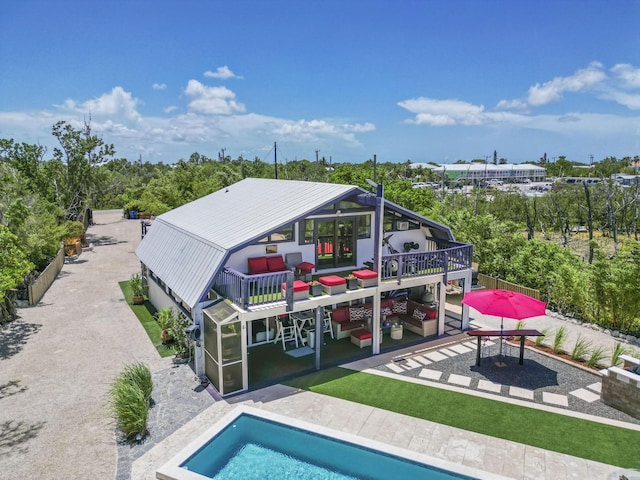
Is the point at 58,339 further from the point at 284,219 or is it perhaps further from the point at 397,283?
the point at 397,283

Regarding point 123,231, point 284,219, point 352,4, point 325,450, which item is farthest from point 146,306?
point 123,231

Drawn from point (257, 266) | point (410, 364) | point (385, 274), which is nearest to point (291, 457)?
point (410, 364)

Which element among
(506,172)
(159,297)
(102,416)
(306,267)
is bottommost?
(102,416)

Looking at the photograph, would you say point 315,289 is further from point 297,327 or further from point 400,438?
point 400,438

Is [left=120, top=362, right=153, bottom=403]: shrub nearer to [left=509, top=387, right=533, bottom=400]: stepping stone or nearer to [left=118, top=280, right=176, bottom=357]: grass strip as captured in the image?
[left=118, top=280, right=176, bottom=357]: grass strip

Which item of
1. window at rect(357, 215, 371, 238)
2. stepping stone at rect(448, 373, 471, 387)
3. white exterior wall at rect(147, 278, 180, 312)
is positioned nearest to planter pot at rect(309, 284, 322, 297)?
window at rect(357, 215, 371, 238)
